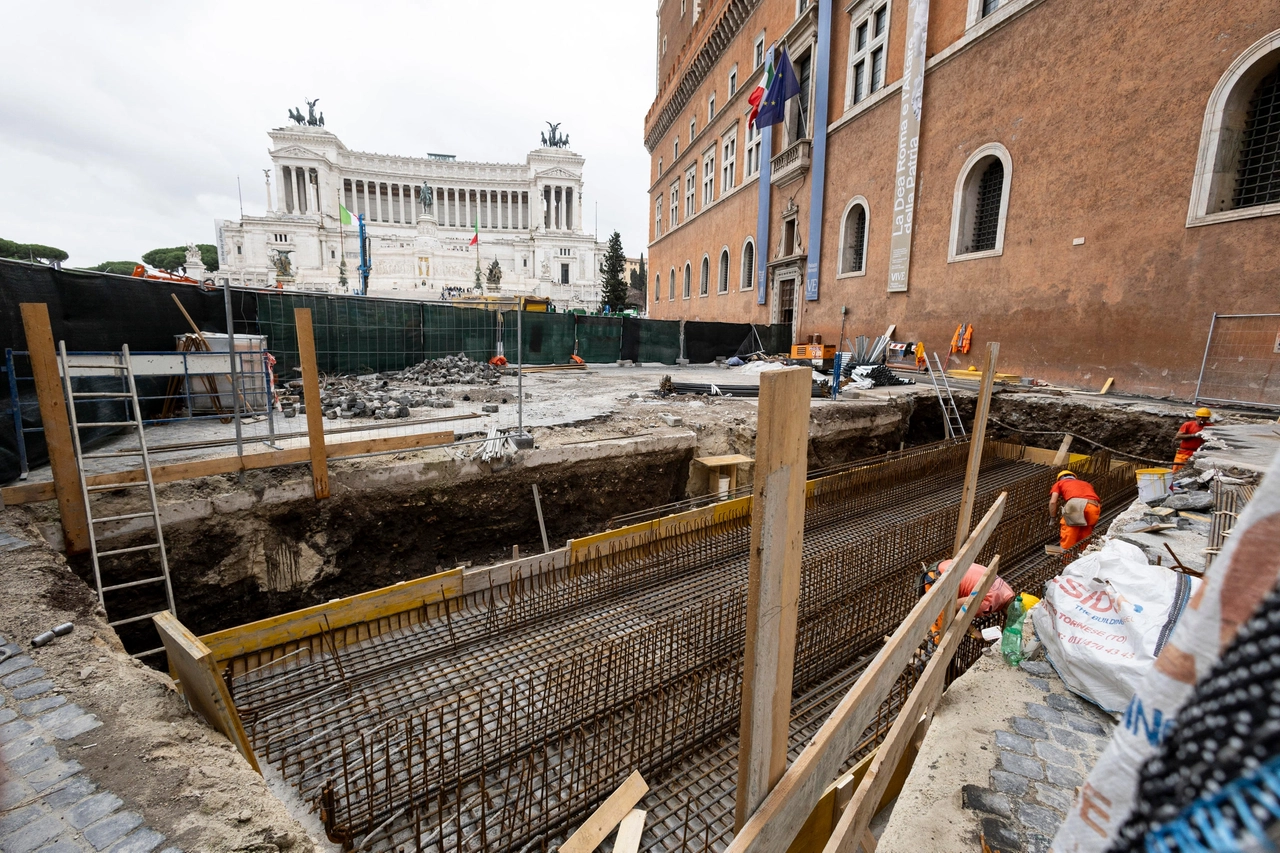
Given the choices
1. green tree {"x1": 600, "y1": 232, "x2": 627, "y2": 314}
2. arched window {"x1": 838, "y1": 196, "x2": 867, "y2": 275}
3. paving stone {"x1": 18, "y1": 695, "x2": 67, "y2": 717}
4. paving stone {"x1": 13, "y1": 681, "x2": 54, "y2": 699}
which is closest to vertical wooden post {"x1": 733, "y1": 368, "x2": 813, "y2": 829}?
paving stone {"x1": 18, "y1": 695, "x2": 67, "y2": 717}

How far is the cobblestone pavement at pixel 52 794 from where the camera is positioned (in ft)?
5.85

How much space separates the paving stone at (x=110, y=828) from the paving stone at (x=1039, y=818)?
11.4 feet

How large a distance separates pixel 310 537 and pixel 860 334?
16440 mm

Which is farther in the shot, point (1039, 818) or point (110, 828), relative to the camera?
point (1039, 818)

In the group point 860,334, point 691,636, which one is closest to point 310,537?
point 691,636

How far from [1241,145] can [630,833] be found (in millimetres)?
13101

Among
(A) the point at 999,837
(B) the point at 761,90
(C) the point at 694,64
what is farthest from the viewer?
(C) the point at 694,64

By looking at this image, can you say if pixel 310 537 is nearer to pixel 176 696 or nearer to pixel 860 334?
pixel 176 696

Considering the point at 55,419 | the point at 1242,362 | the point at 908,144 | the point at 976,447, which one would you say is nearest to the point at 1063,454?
the point at 1242,362

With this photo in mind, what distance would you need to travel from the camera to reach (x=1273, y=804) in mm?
416

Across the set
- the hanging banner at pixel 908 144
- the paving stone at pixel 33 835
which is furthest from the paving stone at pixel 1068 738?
the hanging banner at pixel 908 144

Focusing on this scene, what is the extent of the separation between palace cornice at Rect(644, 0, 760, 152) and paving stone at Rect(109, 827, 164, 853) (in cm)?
3026

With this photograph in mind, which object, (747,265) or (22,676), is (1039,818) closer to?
(22,676)

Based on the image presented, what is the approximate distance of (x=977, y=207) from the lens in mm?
13445
